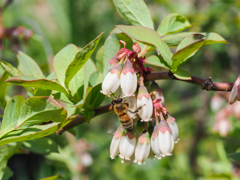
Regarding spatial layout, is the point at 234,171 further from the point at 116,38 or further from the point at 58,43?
the point at 58,43

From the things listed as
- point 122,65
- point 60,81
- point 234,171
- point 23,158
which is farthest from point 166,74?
point 234,171

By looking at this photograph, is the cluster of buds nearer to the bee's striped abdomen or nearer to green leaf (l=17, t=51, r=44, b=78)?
the bee's striped abdomen

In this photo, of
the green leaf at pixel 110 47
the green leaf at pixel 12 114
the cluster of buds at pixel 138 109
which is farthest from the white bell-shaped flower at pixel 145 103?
the green leaf at pixel 12 114

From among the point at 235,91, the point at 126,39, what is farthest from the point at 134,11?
the point at 235,91

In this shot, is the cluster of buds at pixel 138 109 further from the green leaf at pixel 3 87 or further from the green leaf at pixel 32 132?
the green leaf at pixel 3 87

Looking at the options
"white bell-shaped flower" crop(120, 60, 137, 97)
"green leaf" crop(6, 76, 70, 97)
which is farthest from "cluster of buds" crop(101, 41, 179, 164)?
"green leaf" crop(6, 76, 70, 97)
